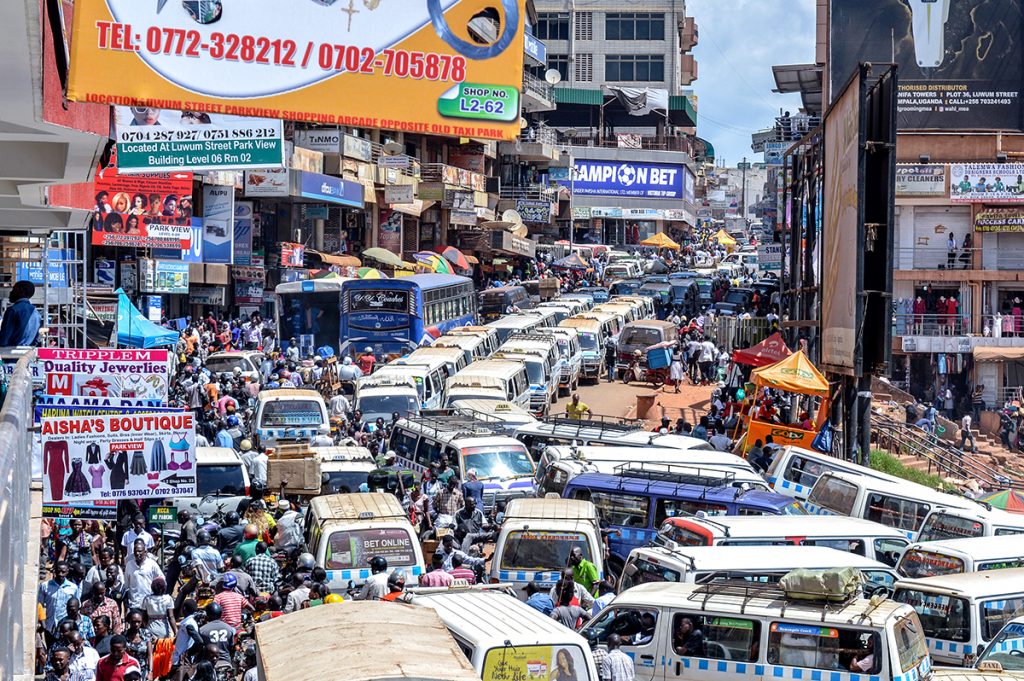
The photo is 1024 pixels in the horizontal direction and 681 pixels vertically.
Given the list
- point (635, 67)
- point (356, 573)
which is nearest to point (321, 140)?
point (356, 573)

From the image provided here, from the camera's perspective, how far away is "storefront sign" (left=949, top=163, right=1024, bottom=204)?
45844 mm

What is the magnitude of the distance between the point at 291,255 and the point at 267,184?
2.65 meters

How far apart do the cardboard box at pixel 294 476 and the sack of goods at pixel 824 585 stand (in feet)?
29.7

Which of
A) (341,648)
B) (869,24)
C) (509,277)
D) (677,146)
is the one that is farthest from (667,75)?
(341,648)

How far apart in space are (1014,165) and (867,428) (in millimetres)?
23934

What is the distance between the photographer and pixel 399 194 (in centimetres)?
5184

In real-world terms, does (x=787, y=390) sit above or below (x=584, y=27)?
below

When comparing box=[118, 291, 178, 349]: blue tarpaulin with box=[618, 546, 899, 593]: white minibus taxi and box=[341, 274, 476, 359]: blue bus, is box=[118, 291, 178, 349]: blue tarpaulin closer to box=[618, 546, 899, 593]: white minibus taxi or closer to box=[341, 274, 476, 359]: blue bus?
box=[341, 274, 476, 359]: blue bus

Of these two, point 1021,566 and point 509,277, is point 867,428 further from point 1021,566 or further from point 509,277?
point 509,277

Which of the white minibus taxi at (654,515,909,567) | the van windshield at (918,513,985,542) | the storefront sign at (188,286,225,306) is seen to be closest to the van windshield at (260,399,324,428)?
the white minibus taxi at (654,515,909,567)

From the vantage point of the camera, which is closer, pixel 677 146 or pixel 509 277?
pixel 509 277

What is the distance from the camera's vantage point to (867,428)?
25.2 m

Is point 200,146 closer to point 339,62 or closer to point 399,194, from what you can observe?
point 339,62

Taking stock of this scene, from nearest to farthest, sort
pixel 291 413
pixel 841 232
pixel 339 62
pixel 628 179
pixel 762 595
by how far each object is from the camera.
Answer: pixel 339 62
pixel 762 595
pixel 291 413
pixel 841 232
pixel 628 179
